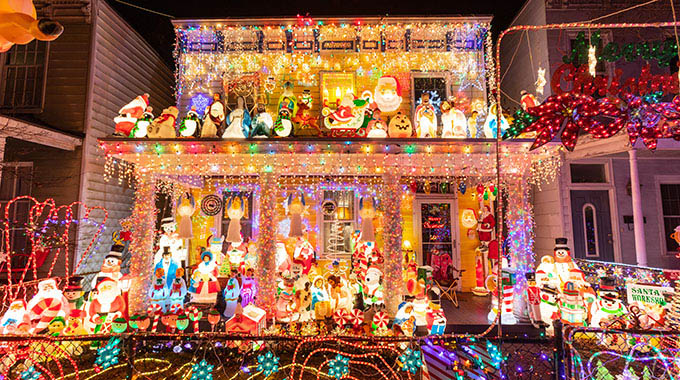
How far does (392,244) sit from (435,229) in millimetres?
3963

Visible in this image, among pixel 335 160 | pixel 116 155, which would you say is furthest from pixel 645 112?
pixel 116 155

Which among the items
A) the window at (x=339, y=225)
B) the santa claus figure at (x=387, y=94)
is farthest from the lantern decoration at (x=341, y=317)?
the santa claus figure at (x=387, y=94)

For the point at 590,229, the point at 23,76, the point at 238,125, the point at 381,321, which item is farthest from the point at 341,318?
the point at 23,76

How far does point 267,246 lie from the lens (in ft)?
20.6

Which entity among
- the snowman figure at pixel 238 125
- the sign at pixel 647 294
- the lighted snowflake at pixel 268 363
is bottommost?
the lighted snowflake at pixel 268 363

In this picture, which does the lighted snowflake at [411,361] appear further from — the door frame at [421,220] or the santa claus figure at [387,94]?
the door frame at [421,220]

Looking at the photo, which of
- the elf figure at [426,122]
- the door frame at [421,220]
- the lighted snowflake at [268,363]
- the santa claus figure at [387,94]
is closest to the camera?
the lighted snowflake at [268,363]

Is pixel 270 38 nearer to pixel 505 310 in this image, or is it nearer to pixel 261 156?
pixel 261 156

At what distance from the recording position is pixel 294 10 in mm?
9727

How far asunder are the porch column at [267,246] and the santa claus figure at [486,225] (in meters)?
5.81

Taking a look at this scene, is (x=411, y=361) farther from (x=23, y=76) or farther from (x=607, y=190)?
(x=23, y=76)

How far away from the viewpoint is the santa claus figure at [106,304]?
538 centimetres

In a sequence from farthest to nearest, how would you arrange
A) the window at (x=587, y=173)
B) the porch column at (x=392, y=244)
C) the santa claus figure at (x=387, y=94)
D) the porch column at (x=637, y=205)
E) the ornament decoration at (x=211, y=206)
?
the window at (x=587, y=173) → the ornament decoration at (x=211, y=206) → the porch column at (x=637, y=205) → the santa claus figure at (x=387, y=94) → the porch column at (x=392, y=244)

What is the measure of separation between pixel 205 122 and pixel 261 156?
1345 millimetres
